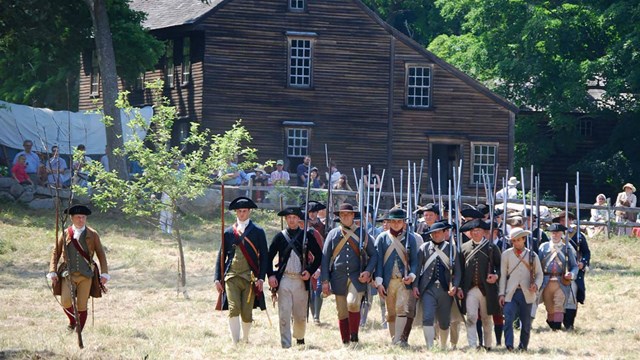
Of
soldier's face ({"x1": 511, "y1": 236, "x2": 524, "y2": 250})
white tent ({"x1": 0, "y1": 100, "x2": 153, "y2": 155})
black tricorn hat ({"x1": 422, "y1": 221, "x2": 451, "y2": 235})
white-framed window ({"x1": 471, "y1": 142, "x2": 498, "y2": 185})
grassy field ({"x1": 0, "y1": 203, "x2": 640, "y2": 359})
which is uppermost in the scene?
white tent ({"x1": 0, "y1": 100, "x2": 153, "y2": 155})

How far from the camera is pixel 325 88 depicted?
44.7m

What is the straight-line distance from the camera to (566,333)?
67.5 feet

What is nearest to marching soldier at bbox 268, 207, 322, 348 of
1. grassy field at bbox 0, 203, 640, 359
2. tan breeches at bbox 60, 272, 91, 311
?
grassy field at bbox 0, 203, 640, 359

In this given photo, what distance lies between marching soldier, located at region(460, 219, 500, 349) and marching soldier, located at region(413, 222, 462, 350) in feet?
0.48

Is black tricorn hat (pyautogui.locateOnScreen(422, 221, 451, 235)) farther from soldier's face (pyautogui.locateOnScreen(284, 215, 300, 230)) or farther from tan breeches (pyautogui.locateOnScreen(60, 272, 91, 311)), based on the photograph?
tan breeches (pyautogui.locateOnScreen(60, 272, 91, 311))

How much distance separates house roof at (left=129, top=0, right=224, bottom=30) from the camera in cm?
4359

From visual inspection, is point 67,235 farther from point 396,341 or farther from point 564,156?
point 564,156

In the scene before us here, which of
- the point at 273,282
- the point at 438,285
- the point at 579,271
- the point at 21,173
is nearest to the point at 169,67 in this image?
the point at 21,173

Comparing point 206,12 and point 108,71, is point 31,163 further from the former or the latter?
point 206,12

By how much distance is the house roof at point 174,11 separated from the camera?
43594mm

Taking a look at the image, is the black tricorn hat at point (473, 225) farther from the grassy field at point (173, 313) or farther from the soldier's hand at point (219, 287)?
the soldier's hand at point (219, 287)

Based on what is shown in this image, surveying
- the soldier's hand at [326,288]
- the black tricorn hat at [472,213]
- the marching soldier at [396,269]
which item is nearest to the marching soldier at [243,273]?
the soldier's hand at [326,288]

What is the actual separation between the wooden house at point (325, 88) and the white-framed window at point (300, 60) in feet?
0.10

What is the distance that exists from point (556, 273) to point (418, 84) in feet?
82.6
